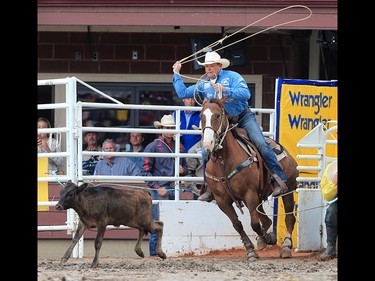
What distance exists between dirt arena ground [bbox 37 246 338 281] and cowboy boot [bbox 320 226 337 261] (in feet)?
0.26

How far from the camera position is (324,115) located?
45.4 ft

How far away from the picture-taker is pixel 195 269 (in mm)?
11039

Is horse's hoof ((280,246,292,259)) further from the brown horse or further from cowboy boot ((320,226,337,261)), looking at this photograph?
cowboy boot ((320,226,337,261))

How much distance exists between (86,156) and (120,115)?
3.18 metres

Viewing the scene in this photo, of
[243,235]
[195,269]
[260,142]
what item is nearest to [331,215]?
[243,235]

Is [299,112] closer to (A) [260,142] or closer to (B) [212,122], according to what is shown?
(A) [260,142]

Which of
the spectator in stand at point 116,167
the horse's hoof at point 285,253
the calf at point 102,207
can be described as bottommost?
the horse's hoof at point 285,253

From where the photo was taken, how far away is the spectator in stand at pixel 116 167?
13.6 metres

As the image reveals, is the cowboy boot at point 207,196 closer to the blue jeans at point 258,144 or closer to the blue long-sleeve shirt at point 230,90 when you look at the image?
the blue jeans at point 258,144

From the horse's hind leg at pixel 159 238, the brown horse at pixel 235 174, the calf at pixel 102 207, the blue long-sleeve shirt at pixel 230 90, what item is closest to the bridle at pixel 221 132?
the brown horse at pixel 235 174

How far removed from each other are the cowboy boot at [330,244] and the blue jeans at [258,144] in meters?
0.87
